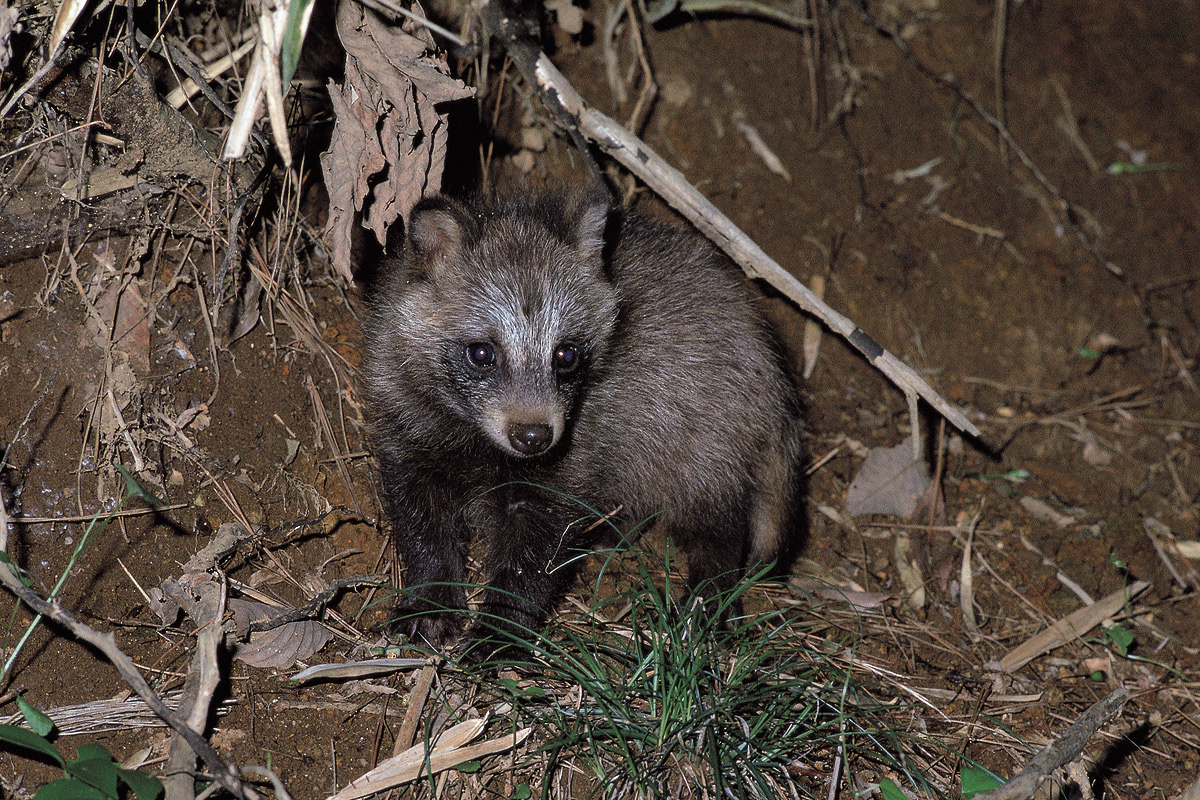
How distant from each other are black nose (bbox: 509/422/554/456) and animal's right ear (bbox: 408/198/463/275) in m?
0.93

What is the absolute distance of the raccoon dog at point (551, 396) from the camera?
407cm

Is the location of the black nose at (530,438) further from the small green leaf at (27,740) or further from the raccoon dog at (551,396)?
the small green leaf at (27,740)

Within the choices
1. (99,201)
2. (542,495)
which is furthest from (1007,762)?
(99,201)

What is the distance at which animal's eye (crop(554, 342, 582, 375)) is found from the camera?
4125mm

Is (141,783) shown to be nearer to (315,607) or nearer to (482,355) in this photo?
(315,607)

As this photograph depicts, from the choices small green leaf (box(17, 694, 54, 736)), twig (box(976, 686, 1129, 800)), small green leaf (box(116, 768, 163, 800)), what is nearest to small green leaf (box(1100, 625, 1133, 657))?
twig (box(976, 686, 1129, 800))

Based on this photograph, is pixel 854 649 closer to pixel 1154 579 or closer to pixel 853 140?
pixel 1154 579

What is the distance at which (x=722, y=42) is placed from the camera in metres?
6.34

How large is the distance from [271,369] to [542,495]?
4.91ft

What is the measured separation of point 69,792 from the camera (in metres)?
2.86

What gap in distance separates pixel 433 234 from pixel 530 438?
1099mm

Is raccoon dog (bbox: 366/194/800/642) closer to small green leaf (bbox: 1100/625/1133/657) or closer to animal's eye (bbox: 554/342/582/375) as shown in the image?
animal's eye (bbox: 554/342/582/375)

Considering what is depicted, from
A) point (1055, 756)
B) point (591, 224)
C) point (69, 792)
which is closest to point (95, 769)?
point (69, 792)

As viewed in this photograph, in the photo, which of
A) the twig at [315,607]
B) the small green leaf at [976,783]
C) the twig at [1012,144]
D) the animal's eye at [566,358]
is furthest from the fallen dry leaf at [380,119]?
the twig at [1012,144]
